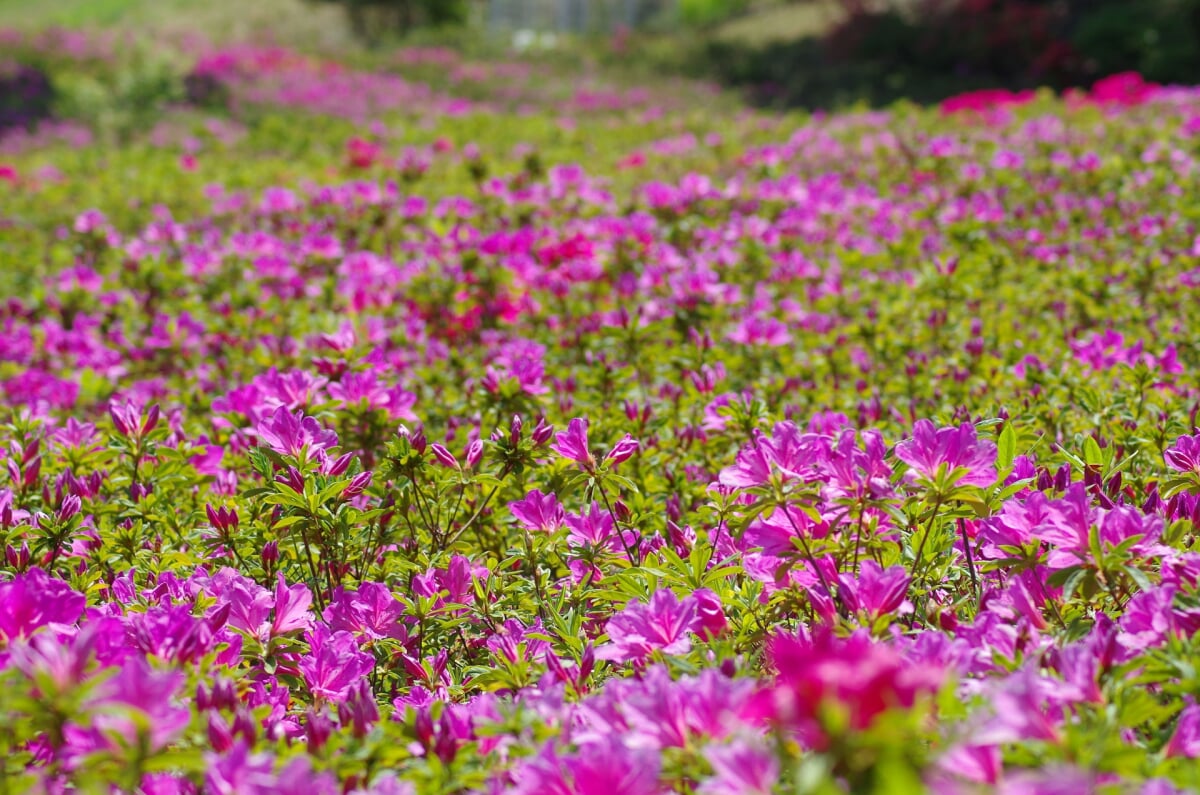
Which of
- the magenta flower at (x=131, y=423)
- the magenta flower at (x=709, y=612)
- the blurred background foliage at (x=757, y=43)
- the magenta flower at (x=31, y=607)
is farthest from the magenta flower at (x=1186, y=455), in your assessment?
the blurred background foliage at (x=757, y=43)

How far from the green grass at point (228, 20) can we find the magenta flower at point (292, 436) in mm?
28627

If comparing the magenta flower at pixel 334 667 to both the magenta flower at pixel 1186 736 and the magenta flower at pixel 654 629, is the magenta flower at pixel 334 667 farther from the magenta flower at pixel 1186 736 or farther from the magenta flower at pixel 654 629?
the magenta flower at pixel 1186 736

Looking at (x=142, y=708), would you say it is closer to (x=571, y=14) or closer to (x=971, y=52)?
(x=971, y=52)

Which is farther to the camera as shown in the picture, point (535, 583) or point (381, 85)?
point (381, 85)

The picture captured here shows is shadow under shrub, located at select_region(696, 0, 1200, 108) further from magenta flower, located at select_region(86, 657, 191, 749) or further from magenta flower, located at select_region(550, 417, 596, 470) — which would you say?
magenta flower, located at select_region(86, 657, 191, 749)

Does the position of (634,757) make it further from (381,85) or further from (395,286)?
(381,85)

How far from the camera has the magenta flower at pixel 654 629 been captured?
1.44 meters

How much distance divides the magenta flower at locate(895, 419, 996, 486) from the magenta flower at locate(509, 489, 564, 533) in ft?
2.44

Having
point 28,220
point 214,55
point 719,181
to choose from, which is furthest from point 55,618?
point 214,55

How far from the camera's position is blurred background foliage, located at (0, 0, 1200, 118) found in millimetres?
15531

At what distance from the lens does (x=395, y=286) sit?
4.80m

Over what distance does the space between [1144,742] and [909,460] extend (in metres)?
0.53

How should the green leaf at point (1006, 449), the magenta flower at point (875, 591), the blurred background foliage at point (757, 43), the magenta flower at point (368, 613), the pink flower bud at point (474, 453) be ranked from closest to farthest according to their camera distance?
the magenta flower at point (875, 591) → the green leaf at point (1006, 449) → the magenta flower at point (368, 613) → the pink flower bud at point (474, 453) → the blurred background foliage at point (757, 43)

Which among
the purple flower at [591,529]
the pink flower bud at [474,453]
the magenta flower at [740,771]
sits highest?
the magenta flower at [740,771]
